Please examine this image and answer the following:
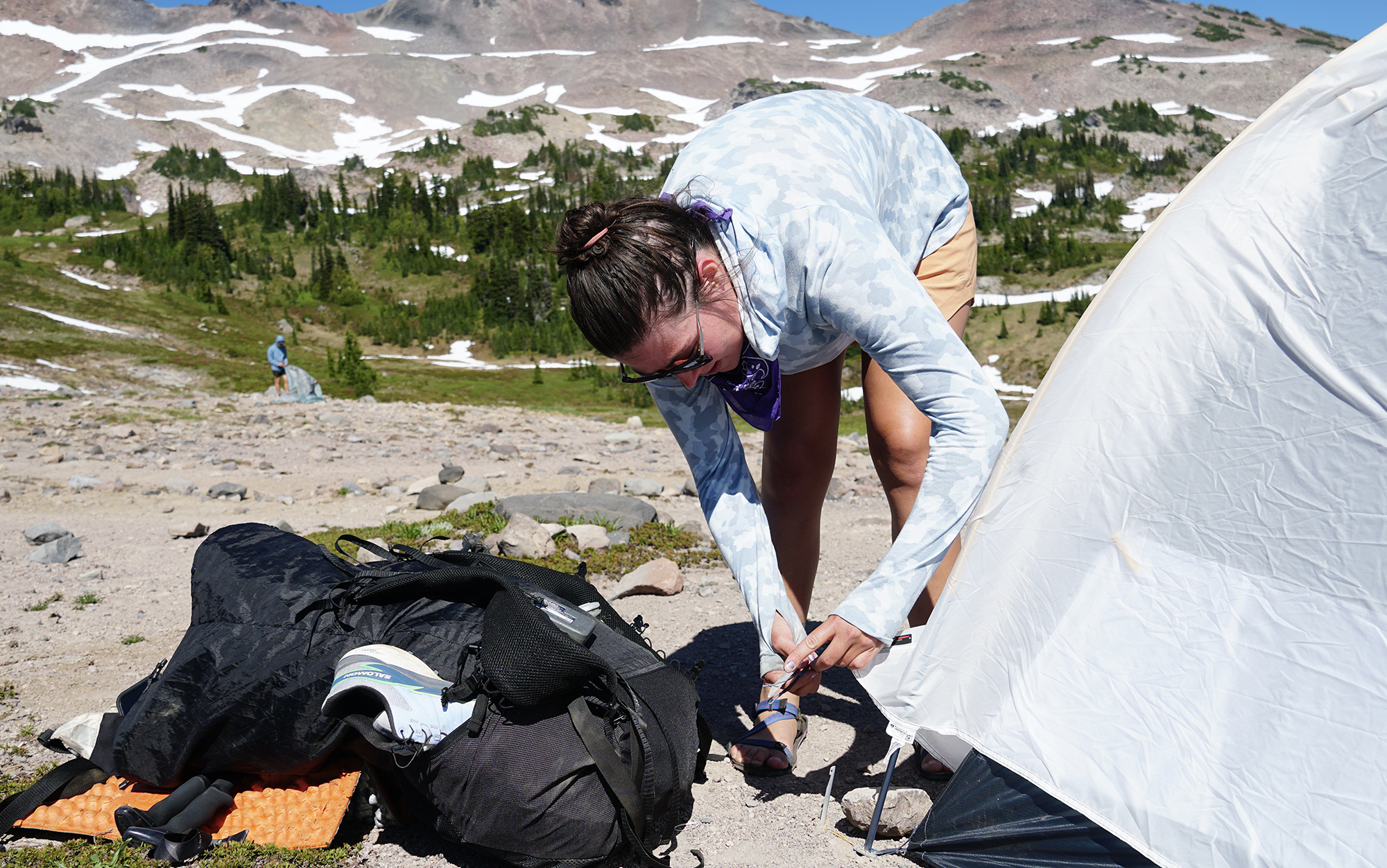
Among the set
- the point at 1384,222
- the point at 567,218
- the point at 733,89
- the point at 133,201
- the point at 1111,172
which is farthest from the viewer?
the point at 733,89

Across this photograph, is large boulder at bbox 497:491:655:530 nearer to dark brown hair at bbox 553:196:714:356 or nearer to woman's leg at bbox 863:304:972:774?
woman's leg at bbox 863:304:972:774

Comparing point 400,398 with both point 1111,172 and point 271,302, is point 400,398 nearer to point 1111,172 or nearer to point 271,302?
point 271,302

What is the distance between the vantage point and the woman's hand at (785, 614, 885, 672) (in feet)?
7.30

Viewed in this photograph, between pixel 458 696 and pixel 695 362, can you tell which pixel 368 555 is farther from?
pixel 695 362

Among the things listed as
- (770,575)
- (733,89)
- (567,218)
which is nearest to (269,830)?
(770,575)

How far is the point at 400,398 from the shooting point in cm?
2088

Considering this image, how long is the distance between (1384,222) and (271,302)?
165 ft

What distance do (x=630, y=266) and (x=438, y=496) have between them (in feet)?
17.7

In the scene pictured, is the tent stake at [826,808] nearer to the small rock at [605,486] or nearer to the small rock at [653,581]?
the small rock at [653,581]

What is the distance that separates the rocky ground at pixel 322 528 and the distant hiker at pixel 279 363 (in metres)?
4.47

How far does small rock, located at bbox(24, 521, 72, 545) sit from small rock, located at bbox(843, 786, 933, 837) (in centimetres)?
550

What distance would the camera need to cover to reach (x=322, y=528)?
637cm

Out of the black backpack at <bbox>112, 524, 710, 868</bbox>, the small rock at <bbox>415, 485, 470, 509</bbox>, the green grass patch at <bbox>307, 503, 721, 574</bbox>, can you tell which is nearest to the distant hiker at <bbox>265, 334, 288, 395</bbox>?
the small rock at <bbox>415, 485, 470, 509</bbox>

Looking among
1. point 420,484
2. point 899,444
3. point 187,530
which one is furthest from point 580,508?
point 899,444
